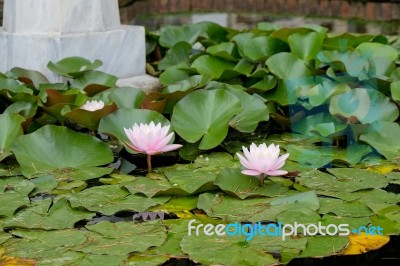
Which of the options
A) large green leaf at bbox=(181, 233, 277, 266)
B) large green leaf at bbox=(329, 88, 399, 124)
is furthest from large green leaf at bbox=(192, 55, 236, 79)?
large green leaf at bbox=(181, 233, 277, 266)

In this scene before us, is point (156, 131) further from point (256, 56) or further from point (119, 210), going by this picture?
point (256, 56)

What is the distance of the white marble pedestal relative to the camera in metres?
2.59

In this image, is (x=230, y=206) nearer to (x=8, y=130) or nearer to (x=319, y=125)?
(x=319, y=125)

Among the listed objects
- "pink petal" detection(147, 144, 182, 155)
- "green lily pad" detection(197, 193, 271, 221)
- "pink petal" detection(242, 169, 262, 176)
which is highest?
"pink petal" detection(242, 169, 262, 176)

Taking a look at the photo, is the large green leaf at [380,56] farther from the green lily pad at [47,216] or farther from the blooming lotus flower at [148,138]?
the green lily pad at [47,216]

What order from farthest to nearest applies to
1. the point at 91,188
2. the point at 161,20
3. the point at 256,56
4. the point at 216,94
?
the point at 161,20 → the point at 256,56 → the point at 216,94 → the point at 91,188

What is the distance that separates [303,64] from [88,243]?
4.06ft

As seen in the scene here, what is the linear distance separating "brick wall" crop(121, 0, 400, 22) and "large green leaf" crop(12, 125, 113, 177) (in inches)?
135

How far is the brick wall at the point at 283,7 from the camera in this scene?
17.0 ft

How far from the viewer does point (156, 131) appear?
69.9 inches

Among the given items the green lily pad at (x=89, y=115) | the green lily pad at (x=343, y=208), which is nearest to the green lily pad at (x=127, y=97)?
the green lily pad at (x=89, y=115)

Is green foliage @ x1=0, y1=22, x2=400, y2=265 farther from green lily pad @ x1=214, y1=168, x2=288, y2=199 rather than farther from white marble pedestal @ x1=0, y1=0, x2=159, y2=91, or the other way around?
white marble pedestal @ x1=0, y1=0, x2=159, y2=91

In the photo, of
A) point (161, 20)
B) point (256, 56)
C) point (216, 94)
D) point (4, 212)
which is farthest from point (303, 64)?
point (161, 20)

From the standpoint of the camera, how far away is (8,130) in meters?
1.92
